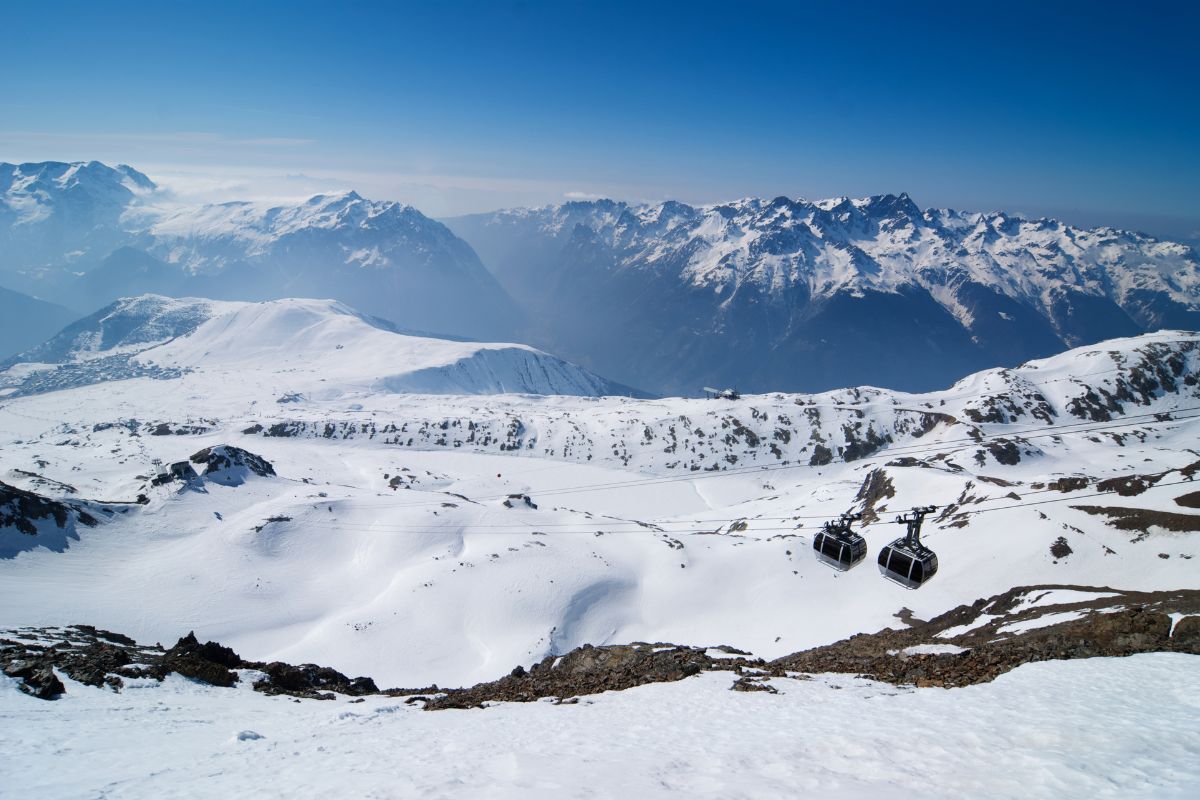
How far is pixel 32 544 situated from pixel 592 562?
65.7 metres

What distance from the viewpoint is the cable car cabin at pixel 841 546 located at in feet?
120

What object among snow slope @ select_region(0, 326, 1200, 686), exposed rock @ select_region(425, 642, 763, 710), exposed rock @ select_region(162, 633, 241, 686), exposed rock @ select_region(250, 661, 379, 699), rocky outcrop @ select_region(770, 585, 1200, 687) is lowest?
snow slope @ select_region(0, 326, 1200, 686)

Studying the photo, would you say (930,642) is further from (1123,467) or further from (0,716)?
(1123,467)

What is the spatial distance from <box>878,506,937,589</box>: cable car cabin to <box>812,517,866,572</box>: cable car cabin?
72.1 inches

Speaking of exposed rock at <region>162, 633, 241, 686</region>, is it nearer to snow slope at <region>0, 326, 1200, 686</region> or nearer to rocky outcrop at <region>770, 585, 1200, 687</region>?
snow slope at <region>0, 326, 1200, 686</region>

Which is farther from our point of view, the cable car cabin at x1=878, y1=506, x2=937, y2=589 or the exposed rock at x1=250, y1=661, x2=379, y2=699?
the cable car cabin at x1=878, y1=506, x2=937, y2=589

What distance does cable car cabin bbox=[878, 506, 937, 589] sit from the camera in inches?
1294

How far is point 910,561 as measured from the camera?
33.4 metres

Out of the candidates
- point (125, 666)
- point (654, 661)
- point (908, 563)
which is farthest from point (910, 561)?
point (125, 666)

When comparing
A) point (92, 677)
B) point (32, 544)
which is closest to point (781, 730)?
point (92, 677)

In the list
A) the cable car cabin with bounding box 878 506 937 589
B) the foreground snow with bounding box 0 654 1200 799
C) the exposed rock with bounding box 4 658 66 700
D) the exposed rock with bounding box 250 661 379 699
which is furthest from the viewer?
the cable car cabin with bounding box 878 506 937 589

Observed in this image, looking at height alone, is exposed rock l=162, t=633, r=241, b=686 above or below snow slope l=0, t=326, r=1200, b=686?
above

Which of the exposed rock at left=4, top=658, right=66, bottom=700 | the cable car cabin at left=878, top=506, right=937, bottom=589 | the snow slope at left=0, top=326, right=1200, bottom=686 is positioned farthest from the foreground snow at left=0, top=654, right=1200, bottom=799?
the snow slope at left=0, top=326, right=1200, bottom=686

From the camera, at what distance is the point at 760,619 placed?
64688 millimetres
